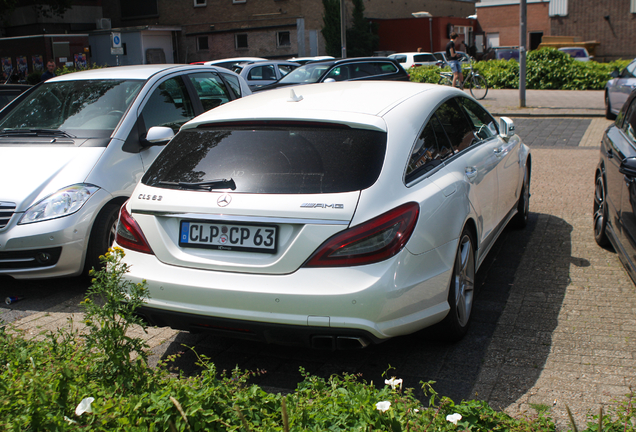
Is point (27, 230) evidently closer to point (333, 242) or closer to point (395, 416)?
point (333, 242)

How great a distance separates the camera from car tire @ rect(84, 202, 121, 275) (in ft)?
16.1

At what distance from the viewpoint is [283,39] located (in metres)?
40.0

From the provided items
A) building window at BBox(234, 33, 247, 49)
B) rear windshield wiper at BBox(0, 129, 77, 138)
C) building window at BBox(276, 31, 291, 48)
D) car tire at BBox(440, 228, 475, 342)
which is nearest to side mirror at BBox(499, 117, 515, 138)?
car tire at BBox(440, 228, 475, 342)

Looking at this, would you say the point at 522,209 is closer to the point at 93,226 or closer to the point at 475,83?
the point at 93,226

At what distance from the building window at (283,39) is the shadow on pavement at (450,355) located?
37.2 m

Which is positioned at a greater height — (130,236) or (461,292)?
(130,236)

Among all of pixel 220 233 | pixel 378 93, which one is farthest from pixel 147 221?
pixel 378 93

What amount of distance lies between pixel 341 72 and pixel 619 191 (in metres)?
11.2

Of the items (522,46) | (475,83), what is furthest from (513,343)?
(475,83)

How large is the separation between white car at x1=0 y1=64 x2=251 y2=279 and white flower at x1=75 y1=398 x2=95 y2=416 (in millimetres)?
2653

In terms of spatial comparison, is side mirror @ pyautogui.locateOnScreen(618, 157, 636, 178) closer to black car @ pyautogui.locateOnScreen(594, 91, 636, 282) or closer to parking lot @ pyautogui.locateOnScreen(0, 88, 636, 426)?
black car @ pyautogui.locateOnScreen(594, 91, 636, 282)

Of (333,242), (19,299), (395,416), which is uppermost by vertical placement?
(333,242)

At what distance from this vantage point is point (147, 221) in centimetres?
343

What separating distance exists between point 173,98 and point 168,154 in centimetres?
253
